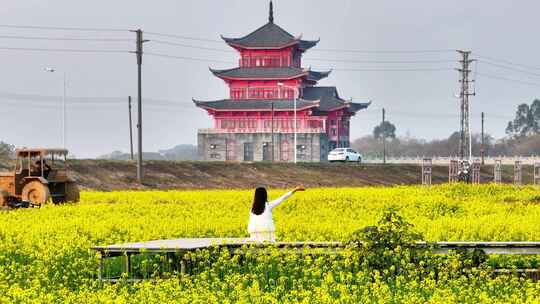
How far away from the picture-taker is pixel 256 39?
92.1 meters

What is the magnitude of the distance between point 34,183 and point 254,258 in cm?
1843

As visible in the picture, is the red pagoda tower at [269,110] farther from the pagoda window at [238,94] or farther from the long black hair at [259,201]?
the long black hair at [259,201]

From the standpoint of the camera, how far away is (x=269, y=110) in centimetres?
8662

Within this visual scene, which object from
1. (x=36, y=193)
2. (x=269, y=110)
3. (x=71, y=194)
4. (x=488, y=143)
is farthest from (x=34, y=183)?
(x=488, y=143)

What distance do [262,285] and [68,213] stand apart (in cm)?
1421

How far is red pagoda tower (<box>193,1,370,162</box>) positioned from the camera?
3423 inches

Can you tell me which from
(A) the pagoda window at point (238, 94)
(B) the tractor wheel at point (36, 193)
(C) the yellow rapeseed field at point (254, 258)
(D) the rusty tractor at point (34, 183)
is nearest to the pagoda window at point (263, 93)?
(A) the pagoda window at point (238, 94)

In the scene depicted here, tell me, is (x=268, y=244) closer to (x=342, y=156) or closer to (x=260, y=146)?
(x=342, y=156)

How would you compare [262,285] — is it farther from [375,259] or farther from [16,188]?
[16,188]

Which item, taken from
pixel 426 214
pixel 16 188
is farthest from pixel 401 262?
pixel 16 188

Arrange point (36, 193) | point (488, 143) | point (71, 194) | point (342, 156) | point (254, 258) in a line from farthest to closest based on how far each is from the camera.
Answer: point (488, 143), point (342, 156), point (71, 194), point (36, 193), point (254, 258)

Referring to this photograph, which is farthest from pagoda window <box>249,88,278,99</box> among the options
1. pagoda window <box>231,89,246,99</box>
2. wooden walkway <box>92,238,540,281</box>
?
wooden walkway <box>92,238,540,281</box>

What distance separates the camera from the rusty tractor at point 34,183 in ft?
109

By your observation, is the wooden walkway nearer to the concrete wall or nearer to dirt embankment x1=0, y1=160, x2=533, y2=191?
dirt embankment x1=0, y1=160, x2=533, y2=191
